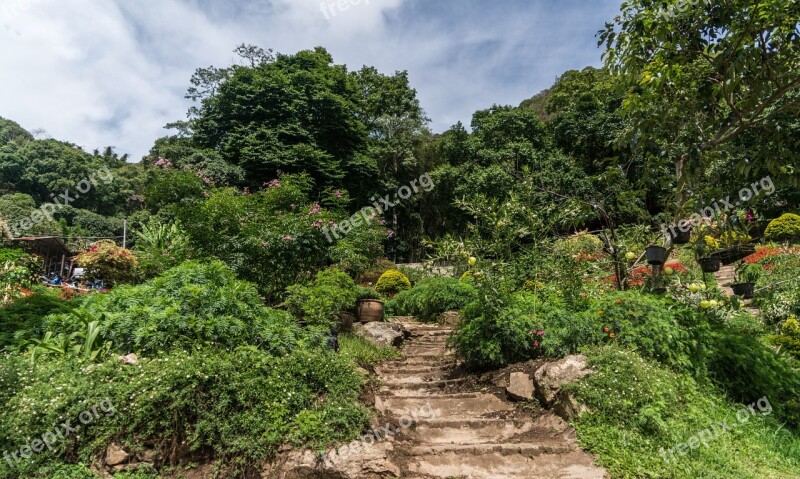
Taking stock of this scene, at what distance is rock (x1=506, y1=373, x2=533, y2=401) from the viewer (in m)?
5.41

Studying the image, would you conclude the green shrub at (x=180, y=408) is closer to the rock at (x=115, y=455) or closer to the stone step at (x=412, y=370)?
the rock at (x=115, y=455)

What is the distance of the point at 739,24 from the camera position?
476 centimetres

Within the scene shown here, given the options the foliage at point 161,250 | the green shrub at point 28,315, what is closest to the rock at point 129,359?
the green shrub at point 28,315

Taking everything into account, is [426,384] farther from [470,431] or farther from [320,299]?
[320,299]

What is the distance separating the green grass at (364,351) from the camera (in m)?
6.81

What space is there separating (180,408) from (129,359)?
0.92 metres

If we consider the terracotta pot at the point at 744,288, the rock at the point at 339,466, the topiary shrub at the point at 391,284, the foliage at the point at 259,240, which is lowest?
the rock at the point at 339,466

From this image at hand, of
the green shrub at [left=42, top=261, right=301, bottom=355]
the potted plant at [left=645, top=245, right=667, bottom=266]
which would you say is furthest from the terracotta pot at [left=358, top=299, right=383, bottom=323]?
the potted plant at [left=645, top=245, right=667, bottom=266]

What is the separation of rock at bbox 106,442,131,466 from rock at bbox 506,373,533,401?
3.97 metres

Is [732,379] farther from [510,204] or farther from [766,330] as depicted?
[510,204]

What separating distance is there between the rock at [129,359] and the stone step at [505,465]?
283cm

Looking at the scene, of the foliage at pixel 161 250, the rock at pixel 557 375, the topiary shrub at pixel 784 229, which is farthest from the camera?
the topiary shrub at pixel 784 229

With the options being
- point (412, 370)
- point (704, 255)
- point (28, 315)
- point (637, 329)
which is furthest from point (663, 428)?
point (28, 315)

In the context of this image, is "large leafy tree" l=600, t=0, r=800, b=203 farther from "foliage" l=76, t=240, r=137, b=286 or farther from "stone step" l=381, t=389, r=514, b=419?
"foliage" l=76, t=240, r=137, b=286
